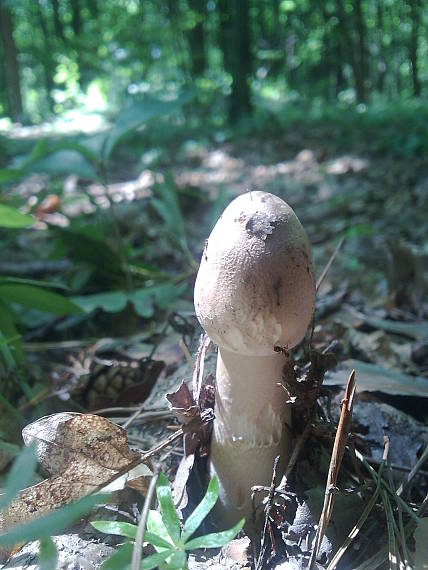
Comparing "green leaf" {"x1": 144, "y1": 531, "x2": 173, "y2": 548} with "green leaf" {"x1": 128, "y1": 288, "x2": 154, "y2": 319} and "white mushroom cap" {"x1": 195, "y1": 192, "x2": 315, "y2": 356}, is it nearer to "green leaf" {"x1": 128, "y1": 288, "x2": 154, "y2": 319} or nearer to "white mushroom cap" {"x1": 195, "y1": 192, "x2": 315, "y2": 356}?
"white mushroom cap" {"x1": 195, "y1": 192, "x2": 315, "y2": 356}

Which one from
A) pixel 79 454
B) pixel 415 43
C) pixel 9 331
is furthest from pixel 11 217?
pixel 415 43

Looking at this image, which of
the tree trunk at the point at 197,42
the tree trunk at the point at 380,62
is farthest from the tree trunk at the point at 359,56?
the tree trunk at the point at 197,42

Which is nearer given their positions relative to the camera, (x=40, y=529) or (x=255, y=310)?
(x=40, y=529)

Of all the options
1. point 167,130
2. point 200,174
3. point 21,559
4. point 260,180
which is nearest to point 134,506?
point 21,559

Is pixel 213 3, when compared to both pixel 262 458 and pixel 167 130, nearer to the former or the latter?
pixel 167 130

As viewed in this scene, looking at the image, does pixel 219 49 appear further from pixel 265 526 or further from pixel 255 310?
pixel 265 526

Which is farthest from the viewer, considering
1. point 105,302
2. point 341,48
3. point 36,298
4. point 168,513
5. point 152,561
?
point 341,48
